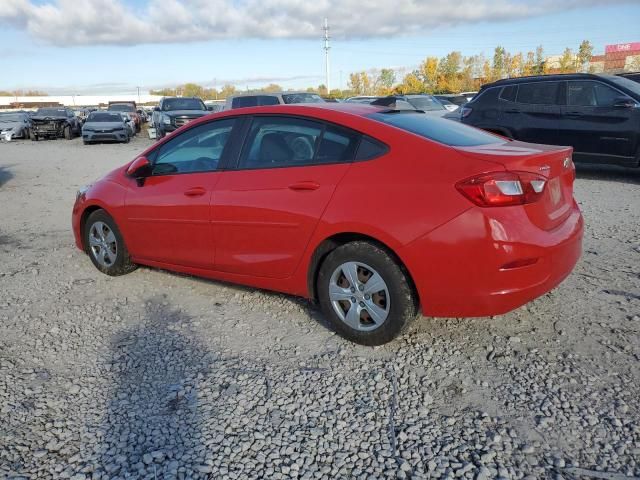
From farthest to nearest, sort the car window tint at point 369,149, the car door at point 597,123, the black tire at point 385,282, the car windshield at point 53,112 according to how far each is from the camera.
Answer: the car windshield at point 53,112
the car door at point 597,123
the car window tint at point 369,149
the black tire at point 385,282

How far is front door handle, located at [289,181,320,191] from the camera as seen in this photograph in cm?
371

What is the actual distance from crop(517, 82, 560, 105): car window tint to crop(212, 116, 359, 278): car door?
7.24m

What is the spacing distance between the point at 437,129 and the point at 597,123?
6.56m

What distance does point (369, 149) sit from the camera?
11.8 feet

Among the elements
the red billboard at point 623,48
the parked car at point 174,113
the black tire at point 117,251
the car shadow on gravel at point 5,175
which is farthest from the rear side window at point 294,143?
the red billboard at point 623,48

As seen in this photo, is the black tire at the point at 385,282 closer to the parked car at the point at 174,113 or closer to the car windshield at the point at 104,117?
the parked car at the point at 174,113

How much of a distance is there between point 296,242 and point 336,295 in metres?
0.46

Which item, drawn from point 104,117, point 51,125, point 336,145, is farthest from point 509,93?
point 51,125

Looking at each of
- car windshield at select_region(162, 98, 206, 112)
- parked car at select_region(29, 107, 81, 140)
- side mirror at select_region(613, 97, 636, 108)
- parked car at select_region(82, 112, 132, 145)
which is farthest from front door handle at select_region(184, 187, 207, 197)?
parked car at select_region(29, 107, 81, 140)

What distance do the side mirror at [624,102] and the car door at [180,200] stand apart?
721cm

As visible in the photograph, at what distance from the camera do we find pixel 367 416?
9.61ft

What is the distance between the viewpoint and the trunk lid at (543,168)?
330 centimetres

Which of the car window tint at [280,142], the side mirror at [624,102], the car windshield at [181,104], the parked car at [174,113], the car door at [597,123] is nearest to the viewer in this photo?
the car window tint at [280,142]

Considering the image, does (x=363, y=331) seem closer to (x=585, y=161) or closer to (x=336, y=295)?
(x=336, y=295)
